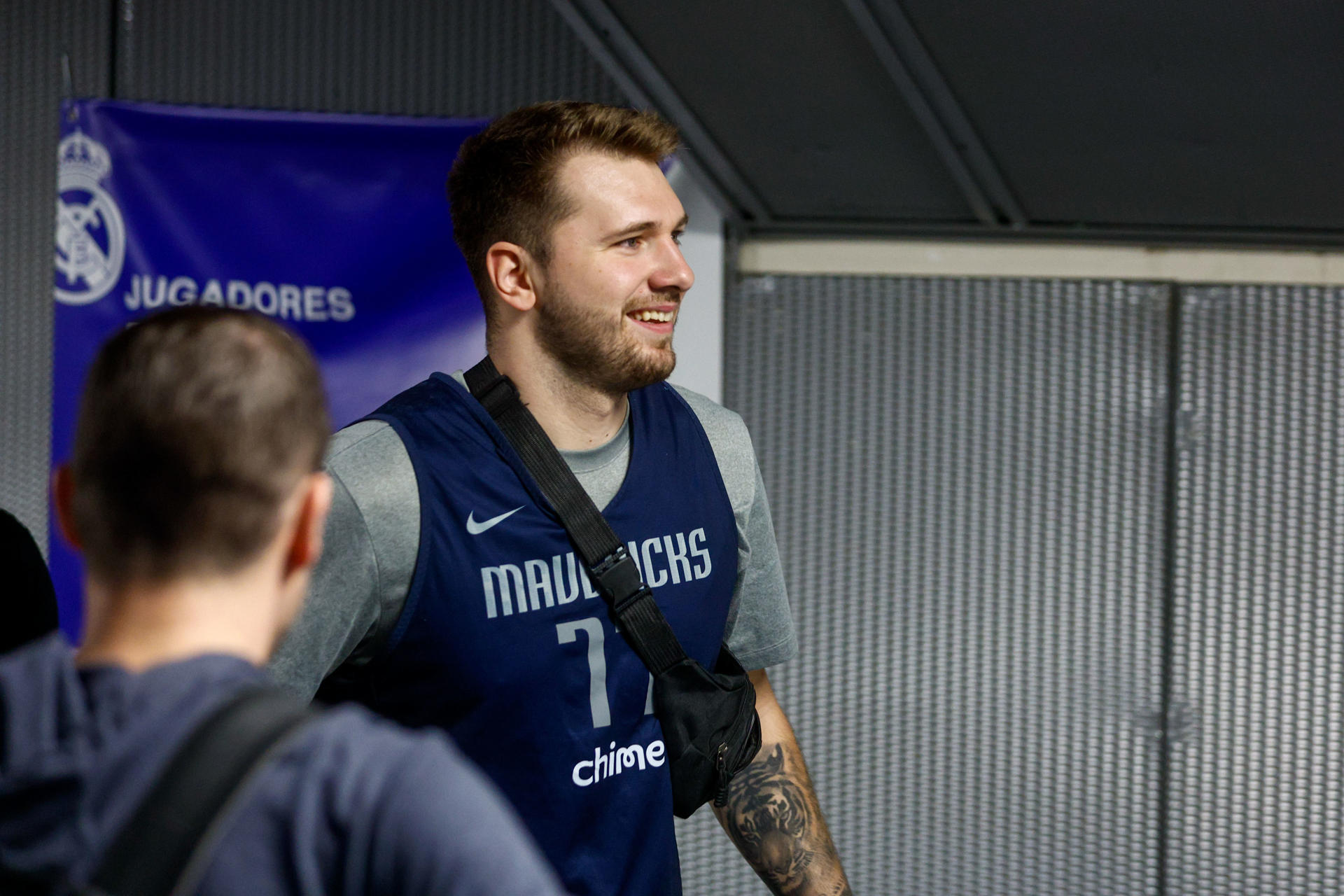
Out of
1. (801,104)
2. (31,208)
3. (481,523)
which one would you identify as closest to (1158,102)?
(801,104)

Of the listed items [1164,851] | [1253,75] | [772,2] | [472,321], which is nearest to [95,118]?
[472,321]

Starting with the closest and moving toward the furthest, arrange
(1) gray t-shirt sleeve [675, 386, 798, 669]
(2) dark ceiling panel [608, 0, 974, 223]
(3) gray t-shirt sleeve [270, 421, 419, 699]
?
(3) gray t-shirt sleeve [270, 421, 419, 699] < (1) gray t-shirt sleeve [675, 386, 798, 669] < (2) dark ceiling panel [608, 0, 974, 223]

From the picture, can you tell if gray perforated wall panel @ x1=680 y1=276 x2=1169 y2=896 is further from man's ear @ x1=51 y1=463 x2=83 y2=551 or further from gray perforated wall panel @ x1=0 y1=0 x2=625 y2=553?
man's ear @ x1=51 y1=463 x2=83 y2=551

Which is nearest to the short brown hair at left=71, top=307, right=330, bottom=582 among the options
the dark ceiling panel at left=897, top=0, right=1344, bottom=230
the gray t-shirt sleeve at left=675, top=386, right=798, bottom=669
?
the gray t-shirt sleeve at left=675, top=386, right=798, bottom=669

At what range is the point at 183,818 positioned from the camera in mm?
723

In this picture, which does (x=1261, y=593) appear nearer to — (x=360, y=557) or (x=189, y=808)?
(x=360, y=557)

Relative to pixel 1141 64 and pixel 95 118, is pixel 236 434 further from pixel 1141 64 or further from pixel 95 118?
pixel 95 118

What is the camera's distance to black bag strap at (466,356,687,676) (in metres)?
1.64

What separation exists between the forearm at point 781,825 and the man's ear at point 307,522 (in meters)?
1.14

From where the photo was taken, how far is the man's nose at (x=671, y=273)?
183cm

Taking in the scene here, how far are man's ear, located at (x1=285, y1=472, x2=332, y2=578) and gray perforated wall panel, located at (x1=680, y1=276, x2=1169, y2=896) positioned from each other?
6.47 ft

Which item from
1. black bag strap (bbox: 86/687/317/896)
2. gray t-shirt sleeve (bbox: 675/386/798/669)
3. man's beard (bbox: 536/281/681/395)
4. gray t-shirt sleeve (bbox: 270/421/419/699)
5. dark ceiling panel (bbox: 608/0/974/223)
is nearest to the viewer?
black bag strap (bbox: 86/687/317/896)

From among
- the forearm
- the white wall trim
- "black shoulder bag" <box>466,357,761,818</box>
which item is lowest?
the forearm

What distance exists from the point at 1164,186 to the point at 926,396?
2.15 ft
